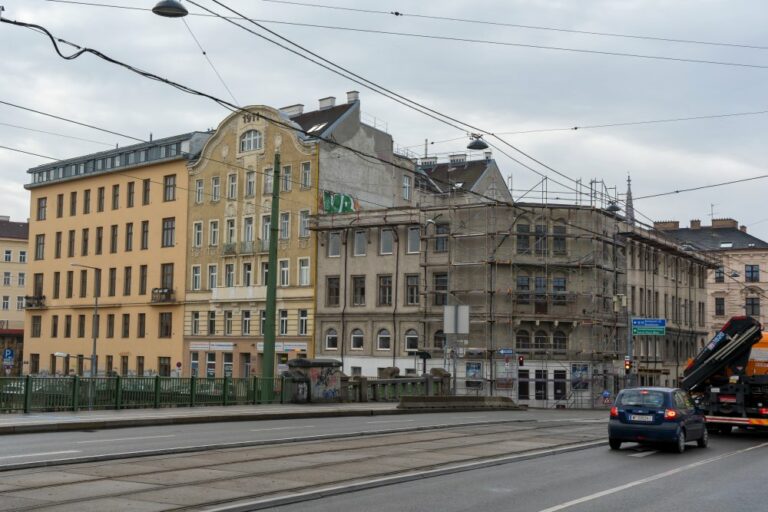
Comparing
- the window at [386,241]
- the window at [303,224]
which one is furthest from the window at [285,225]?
the window at [386,241]

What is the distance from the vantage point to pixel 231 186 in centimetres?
6562

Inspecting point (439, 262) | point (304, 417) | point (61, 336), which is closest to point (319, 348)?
point (439, 262)

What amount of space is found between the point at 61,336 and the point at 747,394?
63066 millimetres

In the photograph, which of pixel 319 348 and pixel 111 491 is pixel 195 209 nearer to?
pixel 319 348

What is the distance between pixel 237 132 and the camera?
65438mm

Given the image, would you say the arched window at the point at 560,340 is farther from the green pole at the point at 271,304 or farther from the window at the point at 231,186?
the green pole at the point at 271,304

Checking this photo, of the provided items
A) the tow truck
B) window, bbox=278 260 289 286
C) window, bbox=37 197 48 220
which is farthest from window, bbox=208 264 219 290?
the tow truck

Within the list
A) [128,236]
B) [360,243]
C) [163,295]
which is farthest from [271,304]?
[128,236]

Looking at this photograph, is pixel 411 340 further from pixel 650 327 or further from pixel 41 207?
pixel 41 207

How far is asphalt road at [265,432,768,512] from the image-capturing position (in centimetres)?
1149

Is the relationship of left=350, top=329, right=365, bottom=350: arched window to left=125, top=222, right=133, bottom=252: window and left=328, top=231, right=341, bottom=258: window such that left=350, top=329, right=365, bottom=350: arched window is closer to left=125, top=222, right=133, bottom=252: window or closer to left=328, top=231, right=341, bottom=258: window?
left=328, top=231, right=341, bottom=258: window

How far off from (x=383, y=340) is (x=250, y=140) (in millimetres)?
16937

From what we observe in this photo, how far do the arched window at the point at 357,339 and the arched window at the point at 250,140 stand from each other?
14.5 meters

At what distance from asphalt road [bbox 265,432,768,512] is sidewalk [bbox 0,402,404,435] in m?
10.2
